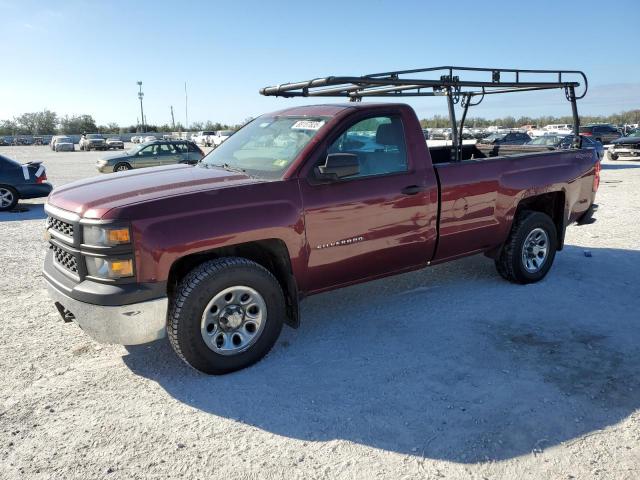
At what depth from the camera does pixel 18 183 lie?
1160cm

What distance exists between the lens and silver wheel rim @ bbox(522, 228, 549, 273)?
5605mm

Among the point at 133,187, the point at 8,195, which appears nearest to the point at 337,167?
the point at 133,187

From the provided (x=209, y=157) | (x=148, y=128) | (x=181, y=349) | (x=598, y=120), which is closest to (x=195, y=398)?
(x=181, y=349)

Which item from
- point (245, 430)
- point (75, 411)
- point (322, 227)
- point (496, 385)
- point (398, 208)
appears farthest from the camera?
point (398, 208)

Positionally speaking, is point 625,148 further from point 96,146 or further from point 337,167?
point 96,146

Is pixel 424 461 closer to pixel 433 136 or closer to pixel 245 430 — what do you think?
pixel 245 430

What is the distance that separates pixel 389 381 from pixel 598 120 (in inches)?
3456

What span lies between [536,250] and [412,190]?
2139 mm

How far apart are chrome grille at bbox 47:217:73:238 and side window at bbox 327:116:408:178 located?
2.05m

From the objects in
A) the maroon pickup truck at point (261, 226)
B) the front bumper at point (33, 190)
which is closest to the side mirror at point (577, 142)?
the maroon pickup truck at point (261, 226)

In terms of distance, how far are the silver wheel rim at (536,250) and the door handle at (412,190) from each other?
1.84 m

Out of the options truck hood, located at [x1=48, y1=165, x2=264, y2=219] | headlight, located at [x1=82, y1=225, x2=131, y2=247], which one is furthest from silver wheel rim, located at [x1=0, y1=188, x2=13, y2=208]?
headlight, located at [x1=82, y1=225, x2=131, y2=247]

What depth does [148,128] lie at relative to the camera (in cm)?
9306

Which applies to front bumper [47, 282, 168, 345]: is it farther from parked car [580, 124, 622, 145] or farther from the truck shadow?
parked car [580, 124, 622, 145]
